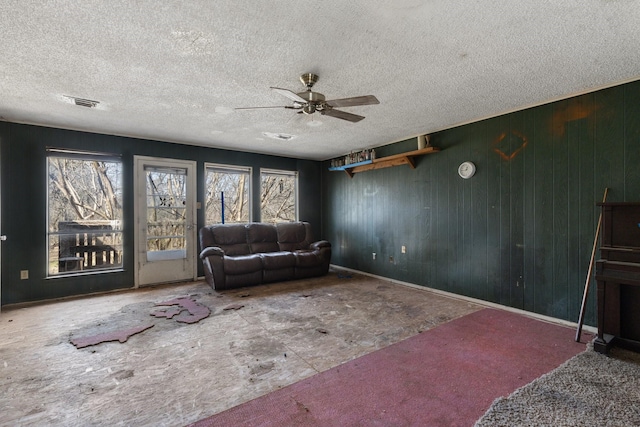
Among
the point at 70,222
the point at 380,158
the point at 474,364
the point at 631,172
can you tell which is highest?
the point at 380,158

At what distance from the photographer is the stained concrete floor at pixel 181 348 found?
1.77 meters

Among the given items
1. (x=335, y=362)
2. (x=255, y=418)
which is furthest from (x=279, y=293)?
(x=255, y=418)

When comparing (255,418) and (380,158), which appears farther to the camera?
(380,158)

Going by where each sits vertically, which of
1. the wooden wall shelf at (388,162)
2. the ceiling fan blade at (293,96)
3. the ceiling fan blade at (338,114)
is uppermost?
the ceiling fan blade at (293,96)

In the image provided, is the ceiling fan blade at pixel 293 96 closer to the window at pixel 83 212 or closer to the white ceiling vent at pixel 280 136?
the white ceiling vent at pixel 280 136

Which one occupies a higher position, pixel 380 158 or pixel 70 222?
pixel 380 158

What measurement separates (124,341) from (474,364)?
297 cm

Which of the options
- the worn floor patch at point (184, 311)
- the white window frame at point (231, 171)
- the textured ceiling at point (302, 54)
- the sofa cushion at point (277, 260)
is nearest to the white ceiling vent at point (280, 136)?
the textured ceiling at point (302, 54)

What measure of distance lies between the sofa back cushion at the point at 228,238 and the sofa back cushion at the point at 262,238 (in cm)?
10

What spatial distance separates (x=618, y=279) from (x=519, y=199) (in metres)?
1.25

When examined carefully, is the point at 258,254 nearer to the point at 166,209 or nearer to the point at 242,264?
the point at 242,264

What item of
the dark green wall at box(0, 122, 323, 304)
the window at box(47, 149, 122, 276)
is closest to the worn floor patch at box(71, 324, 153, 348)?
the dark green wall at box(0, 122, 323, 304)

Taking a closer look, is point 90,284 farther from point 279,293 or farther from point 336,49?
point 336,49

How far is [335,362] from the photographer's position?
226 centimetres
